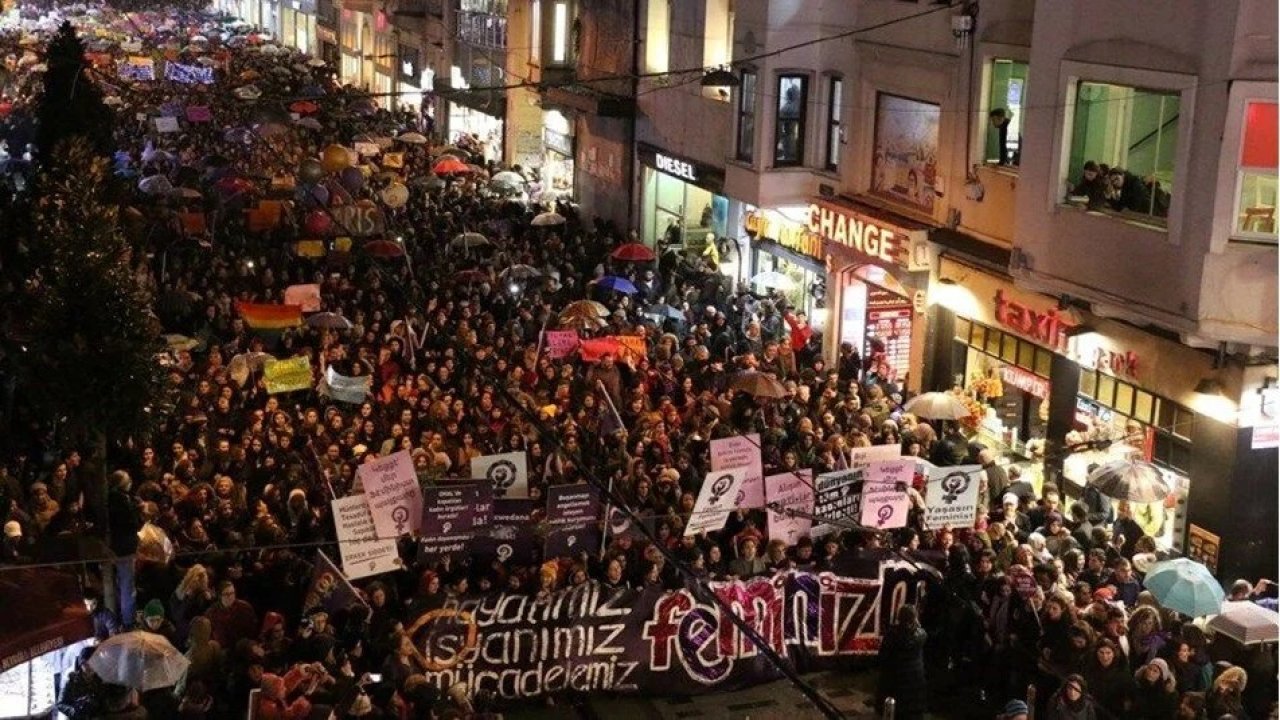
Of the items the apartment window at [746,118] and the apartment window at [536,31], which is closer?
the apartment window at [746,118]

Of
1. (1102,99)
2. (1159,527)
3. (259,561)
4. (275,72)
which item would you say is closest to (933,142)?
(1102,99)

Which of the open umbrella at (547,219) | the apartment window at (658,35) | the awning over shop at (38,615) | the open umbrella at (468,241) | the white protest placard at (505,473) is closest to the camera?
the awning over shop at (38,615)

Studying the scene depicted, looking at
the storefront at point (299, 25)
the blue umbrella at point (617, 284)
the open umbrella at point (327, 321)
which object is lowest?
the storefront at point (299, 25)

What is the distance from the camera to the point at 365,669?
44.5 feet

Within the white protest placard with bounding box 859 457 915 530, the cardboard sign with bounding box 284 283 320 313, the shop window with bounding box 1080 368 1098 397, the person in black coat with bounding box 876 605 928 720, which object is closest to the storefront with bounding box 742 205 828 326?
the shop window with bounding box 1080 368 1098 397

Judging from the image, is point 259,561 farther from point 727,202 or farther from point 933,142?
point 727,202

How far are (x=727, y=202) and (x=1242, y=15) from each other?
51.7 feet

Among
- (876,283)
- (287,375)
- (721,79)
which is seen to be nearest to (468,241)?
(721,79)

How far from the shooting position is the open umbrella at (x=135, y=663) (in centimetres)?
1225

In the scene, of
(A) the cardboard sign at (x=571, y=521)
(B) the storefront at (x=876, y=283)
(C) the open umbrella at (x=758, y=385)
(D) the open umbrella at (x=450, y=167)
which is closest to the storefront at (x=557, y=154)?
(D) the open umbrella at (x=450, y=167)

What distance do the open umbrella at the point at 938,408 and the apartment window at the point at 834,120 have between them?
794 centimetres

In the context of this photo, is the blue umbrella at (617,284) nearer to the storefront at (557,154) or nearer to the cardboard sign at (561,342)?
the cardboard sign at (561,342)

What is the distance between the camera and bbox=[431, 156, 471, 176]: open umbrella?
134ft

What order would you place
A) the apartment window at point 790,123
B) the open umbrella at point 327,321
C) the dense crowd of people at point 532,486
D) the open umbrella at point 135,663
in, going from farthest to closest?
1. the apartment window at point 790,123
2. the open umbrella at point 327,321
3. the dense crowd of people at point 532,486
4. the open umbrella at point 135,663
